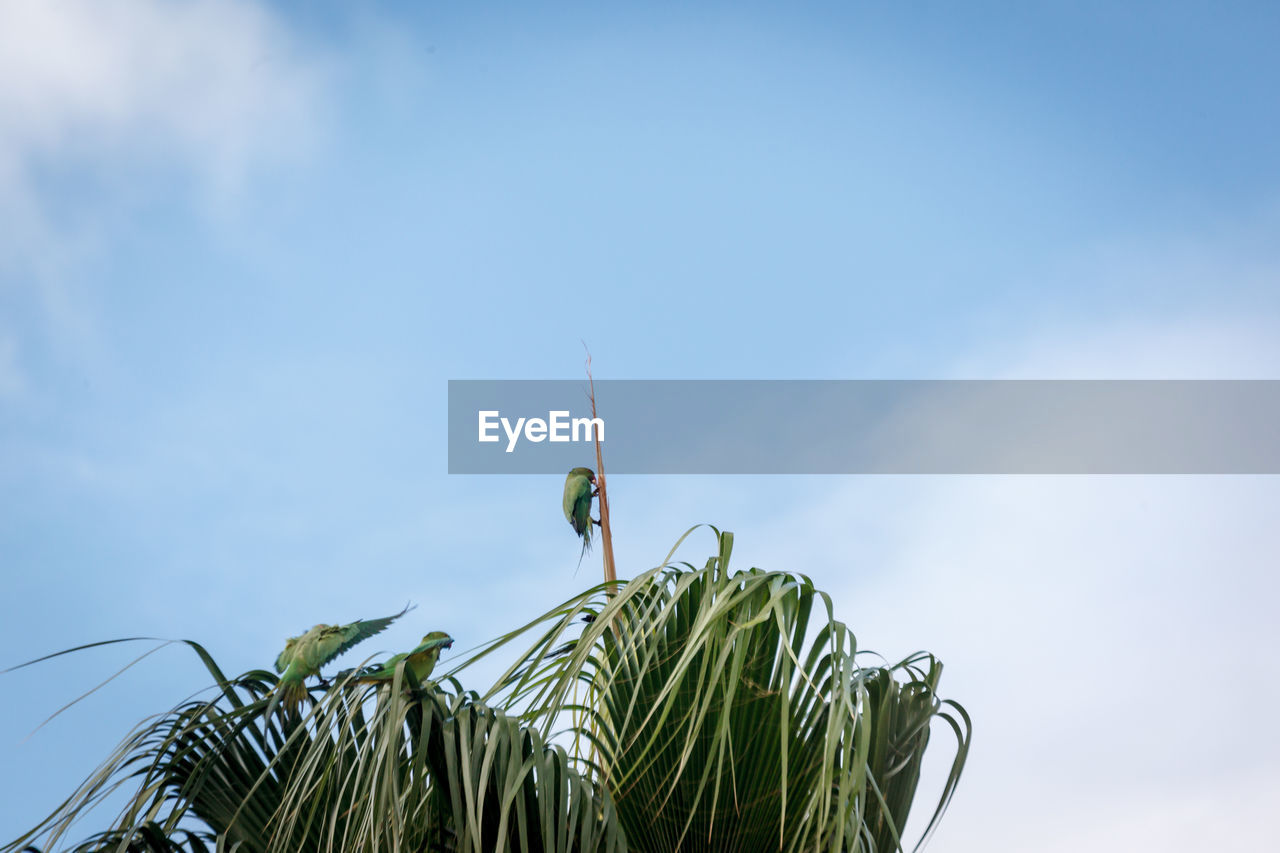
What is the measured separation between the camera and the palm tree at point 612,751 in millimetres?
2236

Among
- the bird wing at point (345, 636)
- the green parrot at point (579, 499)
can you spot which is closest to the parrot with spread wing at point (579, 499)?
the green parrot at point (579, 499)

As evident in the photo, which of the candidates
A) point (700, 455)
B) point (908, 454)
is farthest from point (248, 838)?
point (908, 454)

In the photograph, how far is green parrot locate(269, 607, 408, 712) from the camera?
10.7 ft

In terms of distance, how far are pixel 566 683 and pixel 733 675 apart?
A: 41 cm

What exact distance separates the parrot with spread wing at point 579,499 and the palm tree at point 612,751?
84cm

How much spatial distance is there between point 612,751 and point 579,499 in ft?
4.04

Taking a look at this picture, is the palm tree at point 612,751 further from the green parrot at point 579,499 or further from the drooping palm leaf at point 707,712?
the green parrot at point 579,499

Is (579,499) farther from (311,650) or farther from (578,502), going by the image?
(311,650)

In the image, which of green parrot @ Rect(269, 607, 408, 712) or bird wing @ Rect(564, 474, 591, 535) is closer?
green parrot @ Rect(269, 607, 408, 712)

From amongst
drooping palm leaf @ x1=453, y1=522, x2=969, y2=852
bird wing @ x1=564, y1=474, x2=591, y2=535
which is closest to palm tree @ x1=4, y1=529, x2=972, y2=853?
drooping palm leaf @ x1=453, y1=522, x2=969, y2=852

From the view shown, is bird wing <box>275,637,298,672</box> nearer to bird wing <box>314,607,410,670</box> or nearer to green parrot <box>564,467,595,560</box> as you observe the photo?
bird wing <box>314,607,410,670</box>

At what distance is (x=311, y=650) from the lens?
11.6ft

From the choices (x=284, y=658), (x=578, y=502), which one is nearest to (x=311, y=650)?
(x=284, y=658)

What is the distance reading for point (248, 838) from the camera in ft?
9.29
